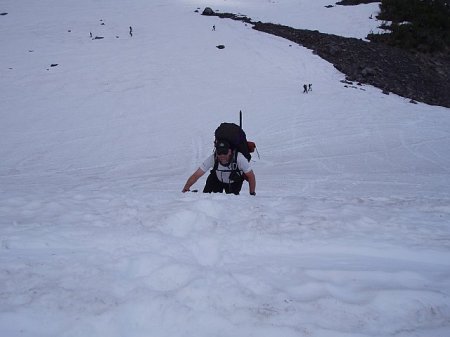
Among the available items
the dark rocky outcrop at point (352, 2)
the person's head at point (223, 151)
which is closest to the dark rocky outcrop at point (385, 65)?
the dark rocky outcrop at point (352, 2)

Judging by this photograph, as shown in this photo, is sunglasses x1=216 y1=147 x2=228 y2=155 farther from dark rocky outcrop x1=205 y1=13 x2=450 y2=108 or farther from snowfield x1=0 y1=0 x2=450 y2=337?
Answer: dark rocky outcrop x1=205 y1=13 x2=450 y2=108

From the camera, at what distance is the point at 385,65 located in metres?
18.8

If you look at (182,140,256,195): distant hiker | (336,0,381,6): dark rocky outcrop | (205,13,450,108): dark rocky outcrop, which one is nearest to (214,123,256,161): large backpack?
(182,140,256,195): distant hiker

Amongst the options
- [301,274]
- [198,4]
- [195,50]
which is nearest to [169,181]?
[301,274]

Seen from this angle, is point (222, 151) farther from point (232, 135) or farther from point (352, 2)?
point (352, 2)

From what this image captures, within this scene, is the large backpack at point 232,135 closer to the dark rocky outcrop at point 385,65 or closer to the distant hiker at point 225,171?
the distant hiker at point 225,171

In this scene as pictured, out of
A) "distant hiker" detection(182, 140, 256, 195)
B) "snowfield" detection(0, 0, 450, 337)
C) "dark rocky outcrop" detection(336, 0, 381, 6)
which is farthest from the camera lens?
"dark rocky outcrop" detection(336, 0, 381, 6)

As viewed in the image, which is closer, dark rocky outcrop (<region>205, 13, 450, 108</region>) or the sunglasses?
the sunglasses

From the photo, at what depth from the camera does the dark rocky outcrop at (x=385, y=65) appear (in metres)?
17.0

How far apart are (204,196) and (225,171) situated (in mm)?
623

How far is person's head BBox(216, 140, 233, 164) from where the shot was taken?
4885 mm

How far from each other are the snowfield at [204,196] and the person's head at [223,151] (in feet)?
1.98

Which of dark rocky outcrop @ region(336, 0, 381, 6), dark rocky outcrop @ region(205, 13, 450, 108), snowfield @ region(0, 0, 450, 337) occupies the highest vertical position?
dark rocky outcrop @ region(336, 0, 381, 6)

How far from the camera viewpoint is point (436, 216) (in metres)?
4.41
